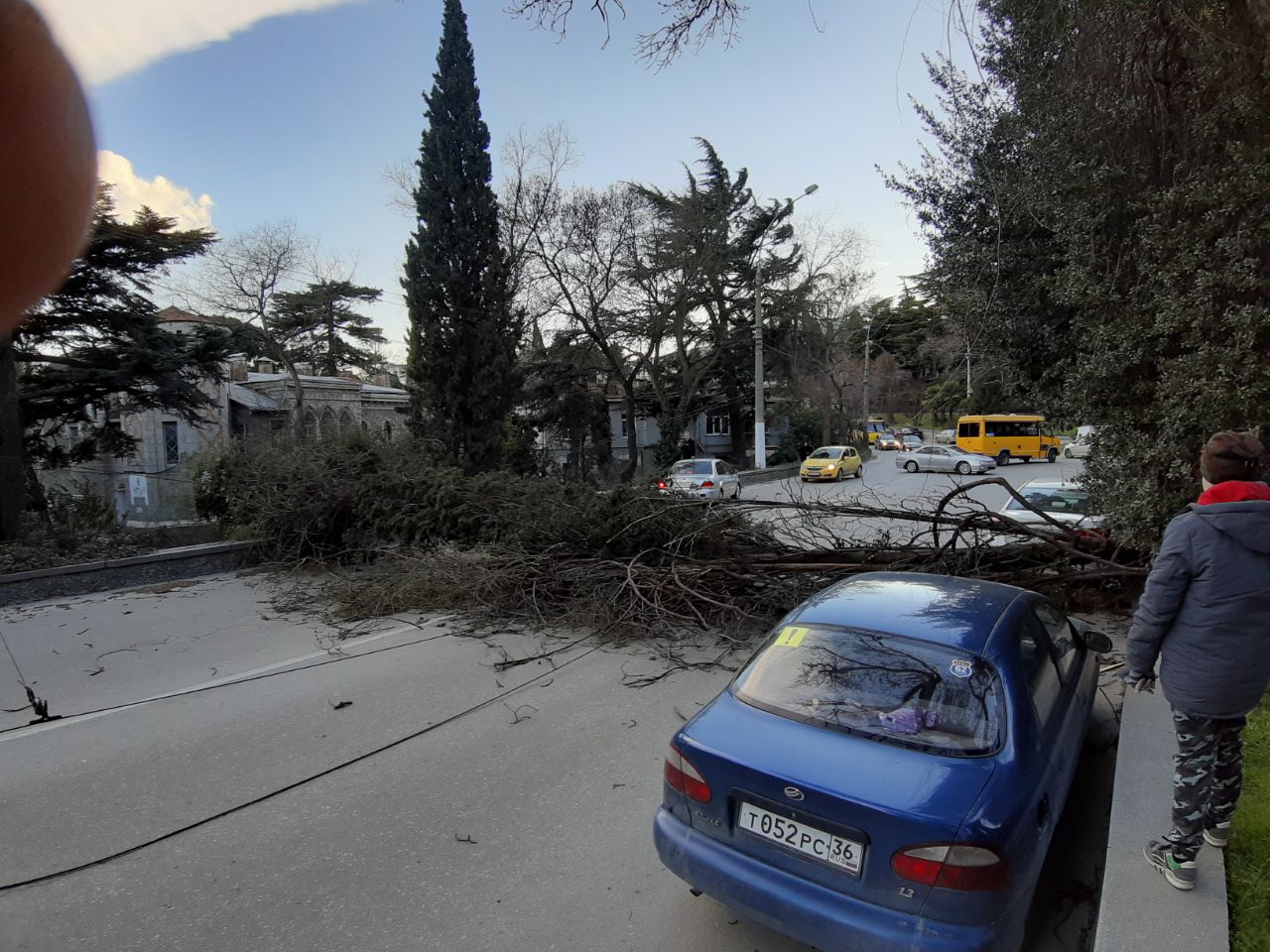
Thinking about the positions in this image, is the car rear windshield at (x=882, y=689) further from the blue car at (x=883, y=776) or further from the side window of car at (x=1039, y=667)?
the side window of car at (x=1039, y=667)

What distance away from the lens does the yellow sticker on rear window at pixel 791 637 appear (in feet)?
11.1

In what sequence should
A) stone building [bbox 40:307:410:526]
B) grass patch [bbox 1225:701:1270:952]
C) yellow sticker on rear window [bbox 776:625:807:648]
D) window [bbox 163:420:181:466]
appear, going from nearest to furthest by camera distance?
1. grass patch [bbox 1225:701:1270:952]
2. yellow sticker on rear window [bbox 776:625:807:648]
3. stone building [bbox 40:307:410:526]
4. window [bbox 163:420:181:466]

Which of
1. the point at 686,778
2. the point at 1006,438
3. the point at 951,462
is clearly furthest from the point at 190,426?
the point at 1006,438

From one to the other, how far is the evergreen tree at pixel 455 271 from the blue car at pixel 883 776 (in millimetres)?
20573

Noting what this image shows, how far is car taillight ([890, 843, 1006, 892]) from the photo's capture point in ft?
7.41

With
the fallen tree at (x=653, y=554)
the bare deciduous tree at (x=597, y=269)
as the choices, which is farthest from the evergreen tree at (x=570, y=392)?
the fallen tree at (x=653, y=554)

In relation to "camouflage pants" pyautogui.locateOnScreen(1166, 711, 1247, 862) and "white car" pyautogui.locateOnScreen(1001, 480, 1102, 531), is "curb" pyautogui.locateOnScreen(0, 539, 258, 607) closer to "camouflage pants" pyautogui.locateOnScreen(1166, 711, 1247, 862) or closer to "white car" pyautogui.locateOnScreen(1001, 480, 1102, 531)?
"white car" pyautogui.locateOnScreen(1001, 480, 1102, 531)

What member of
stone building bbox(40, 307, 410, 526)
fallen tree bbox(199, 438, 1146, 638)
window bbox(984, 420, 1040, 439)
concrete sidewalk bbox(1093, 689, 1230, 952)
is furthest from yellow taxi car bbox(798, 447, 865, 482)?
concrete sidewalk bbox(1093, 689, 1230, 952)

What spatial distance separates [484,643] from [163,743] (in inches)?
117

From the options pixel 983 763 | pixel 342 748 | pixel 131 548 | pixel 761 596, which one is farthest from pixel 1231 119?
pixel 131 548

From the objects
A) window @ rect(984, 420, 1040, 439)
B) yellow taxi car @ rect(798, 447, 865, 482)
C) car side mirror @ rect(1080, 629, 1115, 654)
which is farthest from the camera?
window @ rect(984, 420, 1040, 439)

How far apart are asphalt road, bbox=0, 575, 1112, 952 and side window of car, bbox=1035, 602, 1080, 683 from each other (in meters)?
1.07

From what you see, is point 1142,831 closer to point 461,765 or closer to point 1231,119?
point 461,765

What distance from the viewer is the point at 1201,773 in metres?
2.78
